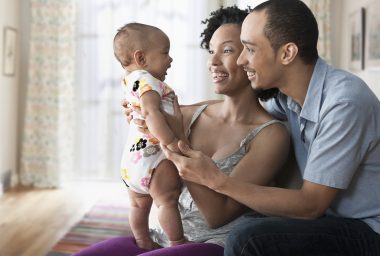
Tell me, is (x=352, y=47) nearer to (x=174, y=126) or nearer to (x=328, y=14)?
(x=328, y=14)

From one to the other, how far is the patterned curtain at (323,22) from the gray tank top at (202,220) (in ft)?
13.3

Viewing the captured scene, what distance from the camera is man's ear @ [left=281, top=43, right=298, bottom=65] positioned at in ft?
5.16

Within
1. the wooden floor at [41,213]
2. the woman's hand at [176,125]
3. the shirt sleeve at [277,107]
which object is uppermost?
the shirt sleeve at [277,107]

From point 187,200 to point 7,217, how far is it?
3.07 m

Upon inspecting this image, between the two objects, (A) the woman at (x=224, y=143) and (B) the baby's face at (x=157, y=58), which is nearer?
(A) the woman at (x=224, y=143)

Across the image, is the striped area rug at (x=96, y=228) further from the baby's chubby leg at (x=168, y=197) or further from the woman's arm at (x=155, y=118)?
the woman's arm at (x=155, y=118)

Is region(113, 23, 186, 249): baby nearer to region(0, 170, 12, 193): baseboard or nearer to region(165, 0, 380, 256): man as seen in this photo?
region(165, 0, 380, 256): man

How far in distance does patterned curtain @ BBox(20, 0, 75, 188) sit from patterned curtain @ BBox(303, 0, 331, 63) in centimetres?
270

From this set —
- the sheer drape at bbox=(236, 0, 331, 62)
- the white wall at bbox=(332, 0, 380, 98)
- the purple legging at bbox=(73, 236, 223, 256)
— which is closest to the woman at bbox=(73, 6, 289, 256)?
the purple legging at bbox=(73, 236, 223, 256)

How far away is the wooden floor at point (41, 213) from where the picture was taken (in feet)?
12.3

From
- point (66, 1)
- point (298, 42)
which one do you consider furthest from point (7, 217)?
point (298, 42)

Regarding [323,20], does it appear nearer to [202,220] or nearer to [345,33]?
[345,33]

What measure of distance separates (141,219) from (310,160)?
2.34 ft

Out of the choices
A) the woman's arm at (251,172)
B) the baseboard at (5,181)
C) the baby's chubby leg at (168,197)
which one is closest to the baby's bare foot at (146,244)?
the baby's chubby leg at (168,197)
